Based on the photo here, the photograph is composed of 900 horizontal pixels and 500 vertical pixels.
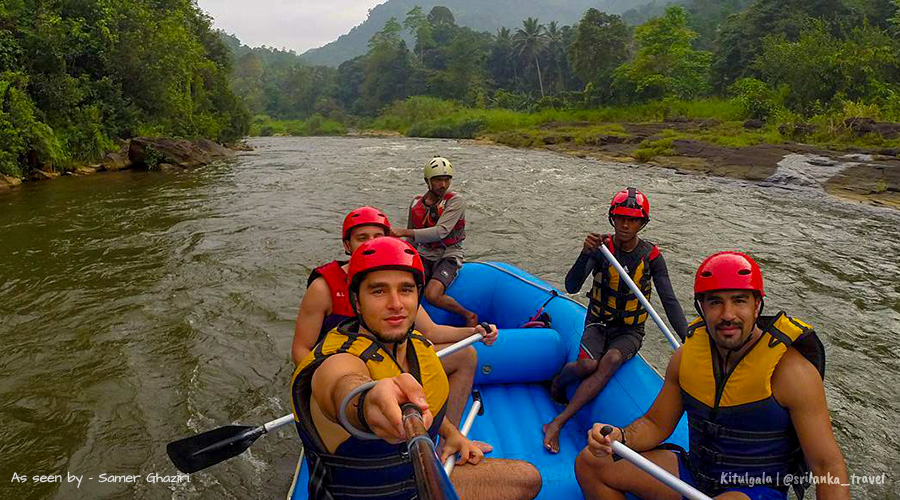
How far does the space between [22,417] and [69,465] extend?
0.87 meters

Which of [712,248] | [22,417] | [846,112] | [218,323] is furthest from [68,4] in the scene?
[846,112]

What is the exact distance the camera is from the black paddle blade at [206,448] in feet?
9.14

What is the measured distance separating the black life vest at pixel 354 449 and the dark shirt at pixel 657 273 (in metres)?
2.04

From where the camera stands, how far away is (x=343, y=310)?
2.89 metres

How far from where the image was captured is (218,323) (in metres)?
5.95

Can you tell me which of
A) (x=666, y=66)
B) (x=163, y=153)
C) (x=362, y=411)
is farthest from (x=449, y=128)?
(x=362, y=411)

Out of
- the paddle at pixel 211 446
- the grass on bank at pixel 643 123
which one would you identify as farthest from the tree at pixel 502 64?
the paddle at pixel 211 446

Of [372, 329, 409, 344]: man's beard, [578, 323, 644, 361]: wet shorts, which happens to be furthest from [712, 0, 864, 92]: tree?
[372, 329, 409, 344]: man's beard

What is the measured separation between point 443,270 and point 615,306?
5.58 ft

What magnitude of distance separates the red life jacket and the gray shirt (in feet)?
0.11

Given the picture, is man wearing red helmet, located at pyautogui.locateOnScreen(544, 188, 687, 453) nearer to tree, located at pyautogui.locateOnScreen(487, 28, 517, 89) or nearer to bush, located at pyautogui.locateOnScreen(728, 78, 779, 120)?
bush, located at pyautogui.locateOnScreen(728, 78, 779, 120)

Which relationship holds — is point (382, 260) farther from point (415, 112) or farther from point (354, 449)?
point (415, 112)

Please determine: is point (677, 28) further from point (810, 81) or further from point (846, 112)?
point (846, 112)

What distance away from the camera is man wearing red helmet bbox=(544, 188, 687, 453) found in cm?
326
